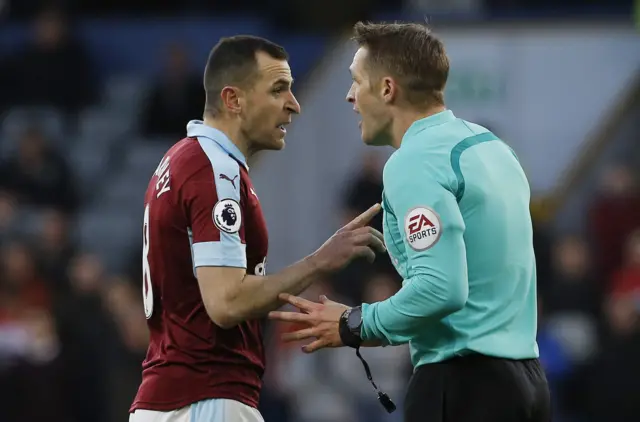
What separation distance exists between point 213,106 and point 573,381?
20.7 ft

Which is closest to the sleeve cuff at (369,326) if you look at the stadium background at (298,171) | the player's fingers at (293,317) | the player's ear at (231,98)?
the player's fingers at (293,317)

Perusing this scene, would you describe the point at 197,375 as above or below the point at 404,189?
below

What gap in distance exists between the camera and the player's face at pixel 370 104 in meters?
4.66

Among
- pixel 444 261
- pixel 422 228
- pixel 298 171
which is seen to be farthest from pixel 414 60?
pixel 298 171

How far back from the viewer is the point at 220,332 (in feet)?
15.8

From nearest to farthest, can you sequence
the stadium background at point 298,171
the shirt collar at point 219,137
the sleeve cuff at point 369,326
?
the sleeve cuff at point 369,326
the shirt collar at point 219,137
the stadium background at point 298,171

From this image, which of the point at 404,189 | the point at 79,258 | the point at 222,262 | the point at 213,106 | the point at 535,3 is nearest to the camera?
the point at 404,189

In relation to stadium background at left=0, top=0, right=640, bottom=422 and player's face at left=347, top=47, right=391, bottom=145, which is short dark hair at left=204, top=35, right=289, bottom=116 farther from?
stadium background at left=0, top=0, right=640, bottom=422

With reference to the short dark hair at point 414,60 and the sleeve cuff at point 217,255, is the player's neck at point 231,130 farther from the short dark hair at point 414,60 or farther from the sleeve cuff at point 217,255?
the short dark hair at point 414,60

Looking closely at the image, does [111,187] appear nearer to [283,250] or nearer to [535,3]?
[283,250]

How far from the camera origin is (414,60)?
4555mm

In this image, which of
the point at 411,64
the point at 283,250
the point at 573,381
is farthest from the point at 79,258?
the point at 411,64

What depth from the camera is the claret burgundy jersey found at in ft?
15.5

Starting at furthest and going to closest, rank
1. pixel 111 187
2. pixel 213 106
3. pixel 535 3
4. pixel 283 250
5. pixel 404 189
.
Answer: pixel 535 3 < pixel 111 187 < pixel 283 250 < pixel 213 106 < pixel 404 189
